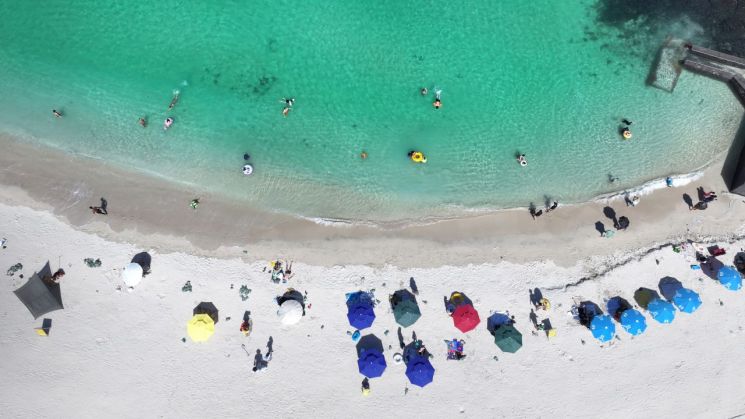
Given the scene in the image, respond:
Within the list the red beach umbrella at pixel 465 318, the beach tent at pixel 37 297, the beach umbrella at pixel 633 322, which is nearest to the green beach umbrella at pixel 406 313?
the red beach umbrella at pixel 465 318

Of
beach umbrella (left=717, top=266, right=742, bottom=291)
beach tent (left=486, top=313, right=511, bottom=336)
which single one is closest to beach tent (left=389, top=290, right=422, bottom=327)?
beach tent (left=486, top=313, right=511, bottom=336)

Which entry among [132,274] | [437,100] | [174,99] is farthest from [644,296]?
[174,99]

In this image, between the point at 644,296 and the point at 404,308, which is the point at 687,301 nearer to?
the point at 644,296

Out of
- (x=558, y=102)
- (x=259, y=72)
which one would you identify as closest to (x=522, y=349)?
(x=558, y=102)

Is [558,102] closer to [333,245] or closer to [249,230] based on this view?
[333,245]

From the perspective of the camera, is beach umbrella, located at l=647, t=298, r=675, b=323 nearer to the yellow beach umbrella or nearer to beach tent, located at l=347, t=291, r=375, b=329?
beach tent, located at l=347, t=291, r=375, b=329

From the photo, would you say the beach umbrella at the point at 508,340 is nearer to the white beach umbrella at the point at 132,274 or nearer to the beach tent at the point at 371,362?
the beach tent at the point at 371,362
